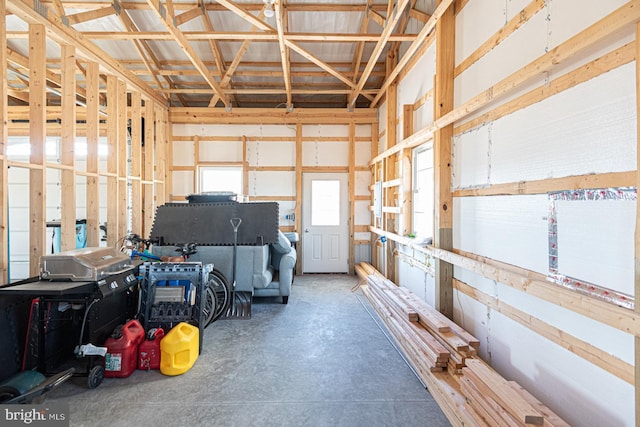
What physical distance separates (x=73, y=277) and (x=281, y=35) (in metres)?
3.48

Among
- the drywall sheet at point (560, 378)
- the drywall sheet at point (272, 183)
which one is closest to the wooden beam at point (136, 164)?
the drywall sheet at point (272, 183)

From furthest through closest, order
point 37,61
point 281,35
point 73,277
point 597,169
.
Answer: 1. point 281,35
2. point 37,61
3. point 73,277
4. point 597,169

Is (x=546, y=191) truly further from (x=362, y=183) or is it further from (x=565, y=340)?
(x=362, y=183)

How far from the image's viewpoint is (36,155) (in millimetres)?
3236

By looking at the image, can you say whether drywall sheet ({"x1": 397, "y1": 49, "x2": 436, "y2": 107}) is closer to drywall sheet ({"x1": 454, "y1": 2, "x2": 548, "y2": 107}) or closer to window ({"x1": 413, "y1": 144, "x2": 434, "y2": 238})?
window ({"x1": 413, "y1": 144, "x2": 434, "y2": 238})

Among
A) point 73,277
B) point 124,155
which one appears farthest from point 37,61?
point 73,277

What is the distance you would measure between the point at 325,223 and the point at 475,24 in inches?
187

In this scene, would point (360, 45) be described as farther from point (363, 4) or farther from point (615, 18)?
point (615, 18)

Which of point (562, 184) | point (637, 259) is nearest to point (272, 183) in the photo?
point (562, 184)

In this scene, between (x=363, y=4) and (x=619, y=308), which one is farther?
(x=363, y=4)

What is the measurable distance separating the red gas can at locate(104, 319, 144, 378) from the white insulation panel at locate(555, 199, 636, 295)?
3.29 metres

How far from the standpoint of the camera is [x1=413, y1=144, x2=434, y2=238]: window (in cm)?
415

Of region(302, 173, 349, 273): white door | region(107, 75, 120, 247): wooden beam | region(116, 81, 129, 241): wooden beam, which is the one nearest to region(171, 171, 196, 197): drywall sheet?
region(116, 81, 129, 241): wooden beam

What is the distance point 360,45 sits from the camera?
5453mm
